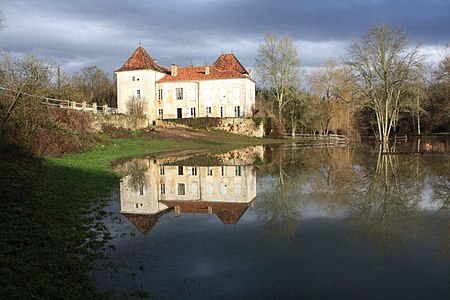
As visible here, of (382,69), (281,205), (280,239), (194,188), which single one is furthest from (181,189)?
(382,69)

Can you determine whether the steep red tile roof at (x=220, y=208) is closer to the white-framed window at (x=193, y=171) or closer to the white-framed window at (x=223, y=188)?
the white-framed window at (x=223, y=188)

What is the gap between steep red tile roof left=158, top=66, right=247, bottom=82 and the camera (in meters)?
58.4

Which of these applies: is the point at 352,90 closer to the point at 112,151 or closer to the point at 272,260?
the point at 112,151

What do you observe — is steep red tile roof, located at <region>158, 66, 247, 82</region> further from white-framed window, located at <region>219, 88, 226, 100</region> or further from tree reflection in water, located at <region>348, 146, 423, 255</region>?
tree reflection in water, located at <region>348, 146, 423, 255</region>

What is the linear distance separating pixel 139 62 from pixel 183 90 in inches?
286

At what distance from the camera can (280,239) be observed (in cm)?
930

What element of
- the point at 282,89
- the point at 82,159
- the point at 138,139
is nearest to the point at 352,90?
the point at 282,89

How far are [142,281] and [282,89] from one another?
54.9 metres

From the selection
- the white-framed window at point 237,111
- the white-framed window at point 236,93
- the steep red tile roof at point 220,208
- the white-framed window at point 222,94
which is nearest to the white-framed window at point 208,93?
the white-framed window at point 222,94

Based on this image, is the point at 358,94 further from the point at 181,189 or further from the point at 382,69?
the point at 181,189

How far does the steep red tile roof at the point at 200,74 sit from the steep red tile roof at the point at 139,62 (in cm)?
283

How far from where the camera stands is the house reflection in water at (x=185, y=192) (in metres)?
12.4

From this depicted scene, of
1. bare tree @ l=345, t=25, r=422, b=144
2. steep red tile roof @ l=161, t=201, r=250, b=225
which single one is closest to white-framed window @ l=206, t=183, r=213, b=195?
steep red tile roof @ l=161, t=201, r=250, b=225

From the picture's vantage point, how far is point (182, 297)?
617cm
